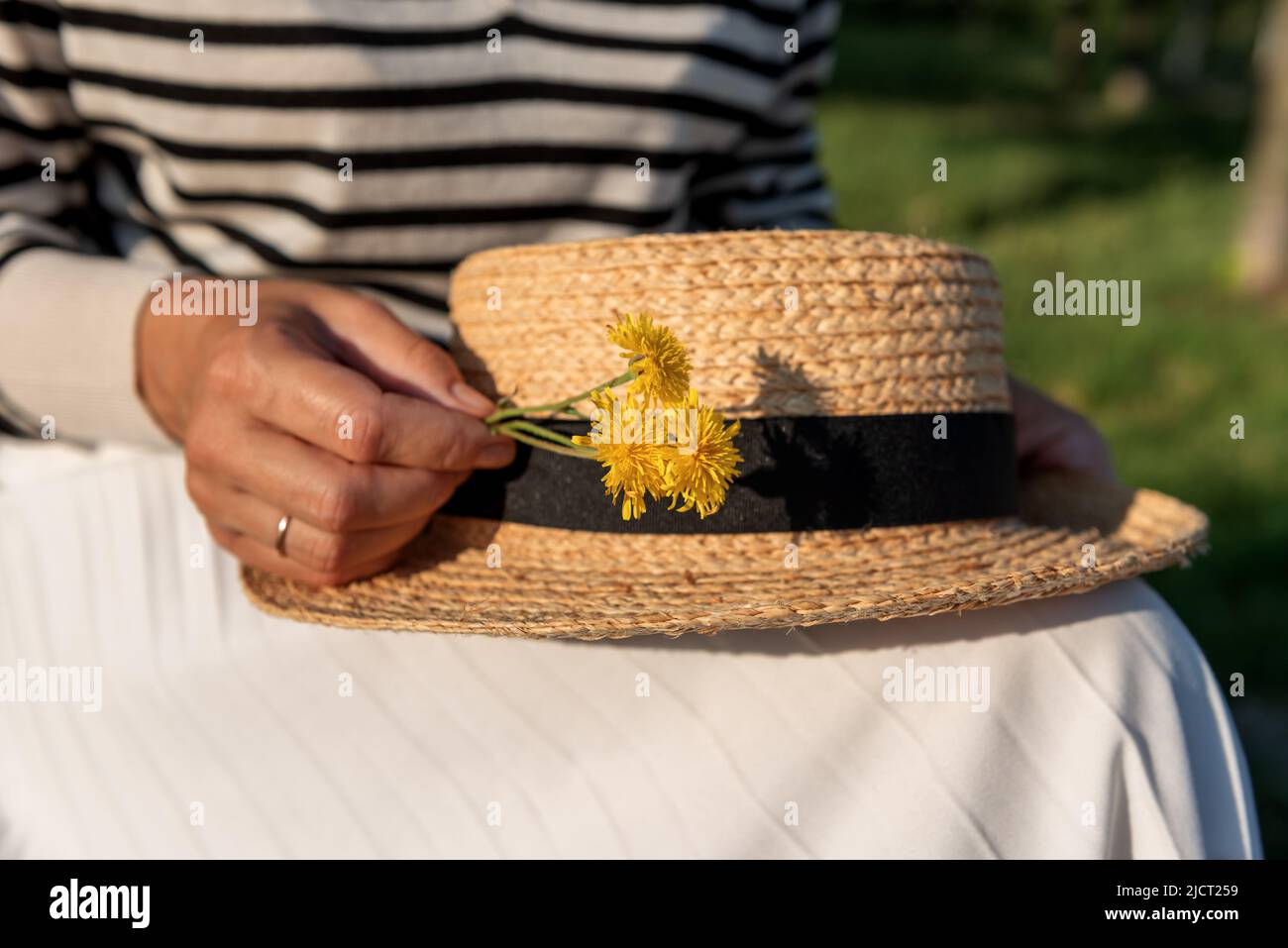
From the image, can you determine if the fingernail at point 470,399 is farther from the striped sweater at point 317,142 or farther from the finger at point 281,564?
the striped sweater at point 317,142

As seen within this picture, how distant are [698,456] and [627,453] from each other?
0.06 m

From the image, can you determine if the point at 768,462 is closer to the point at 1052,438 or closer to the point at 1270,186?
the point at 1052,438

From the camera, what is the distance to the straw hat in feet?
3.77

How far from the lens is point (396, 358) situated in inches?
47.7

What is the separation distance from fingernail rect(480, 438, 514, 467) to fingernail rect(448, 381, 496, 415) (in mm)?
36

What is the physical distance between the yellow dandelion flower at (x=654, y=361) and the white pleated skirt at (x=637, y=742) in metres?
0.26

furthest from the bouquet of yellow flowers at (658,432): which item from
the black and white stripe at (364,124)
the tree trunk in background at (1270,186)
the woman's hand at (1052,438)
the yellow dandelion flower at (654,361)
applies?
the tree trunk in background at (1270,186)

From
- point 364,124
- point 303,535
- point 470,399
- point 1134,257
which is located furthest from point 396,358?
point 1134,257

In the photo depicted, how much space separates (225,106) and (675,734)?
0.91 meters

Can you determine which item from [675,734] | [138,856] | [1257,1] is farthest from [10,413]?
[1257,1]

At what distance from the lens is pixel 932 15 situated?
16969 millimetres

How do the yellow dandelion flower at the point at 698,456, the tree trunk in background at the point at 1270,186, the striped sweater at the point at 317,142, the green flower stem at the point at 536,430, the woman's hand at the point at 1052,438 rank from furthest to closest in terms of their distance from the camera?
the tree trunk in background at the point at 1270,186, the woman's hand at the point at 1052,438, the striped sweater at the point at 317,142, the green flower stem at the point at 536,430, the yellow dandelion flower at the point at 698,456

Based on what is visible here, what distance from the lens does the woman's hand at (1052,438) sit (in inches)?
64.7

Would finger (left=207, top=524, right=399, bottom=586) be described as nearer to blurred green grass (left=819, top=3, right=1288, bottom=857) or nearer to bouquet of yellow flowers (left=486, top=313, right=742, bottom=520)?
bouquet of yellow flowers (left=486, top=313, right=742, bottom=520)
